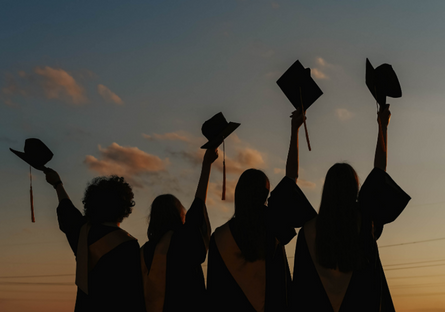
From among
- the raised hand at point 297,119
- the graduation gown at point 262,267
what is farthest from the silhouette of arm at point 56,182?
the raised hand at point 297,119

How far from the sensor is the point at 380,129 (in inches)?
186

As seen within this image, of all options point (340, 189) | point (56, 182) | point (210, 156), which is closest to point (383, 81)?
point (340, 189)

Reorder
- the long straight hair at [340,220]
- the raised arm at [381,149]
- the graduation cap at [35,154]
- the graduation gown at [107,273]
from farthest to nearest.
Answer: the graduation cap at [35,154] → the graduation gown at [107,273] → the raised arm at [381,149] → the long straight hair at [340,220]

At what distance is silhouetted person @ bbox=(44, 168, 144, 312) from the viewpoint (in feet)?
17.2

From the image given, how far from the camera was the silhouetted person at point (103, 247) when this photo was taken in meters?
5.24

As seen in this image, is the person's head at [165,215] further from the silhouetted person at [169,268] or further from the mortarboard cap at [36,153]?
the mortarboard cap at [36,153]

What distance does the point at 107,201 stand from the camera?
5348mm

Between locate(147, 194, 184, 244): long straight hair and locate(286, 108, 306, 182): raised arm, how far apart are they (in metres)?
1.30

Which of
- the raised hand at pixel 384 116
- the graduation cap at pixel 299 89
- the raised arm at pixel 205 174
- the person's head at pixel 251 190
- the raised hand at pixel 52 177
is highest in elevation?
the graduation cap at pixel 299 89

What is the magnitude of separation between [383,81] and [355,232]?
1781 millimetres

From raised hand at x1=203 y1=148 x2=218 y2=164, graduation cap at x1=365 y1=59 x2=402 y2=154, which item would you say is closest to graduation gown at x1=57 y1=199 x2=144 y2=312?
raised hand at x1=203 y1=148 x2=218 y2=164

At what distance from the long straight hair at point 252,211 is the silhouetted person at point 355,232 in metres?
0.53

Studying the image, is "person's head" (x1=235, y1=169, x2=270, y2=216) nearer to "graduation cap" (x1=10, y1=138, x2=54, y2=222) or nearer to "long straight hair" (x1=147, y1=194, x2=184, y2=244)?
"long straight hair" (x1=147, y1=194, x2=184, y2=244)

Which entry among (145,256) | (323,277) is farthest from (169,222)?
(323,277)
